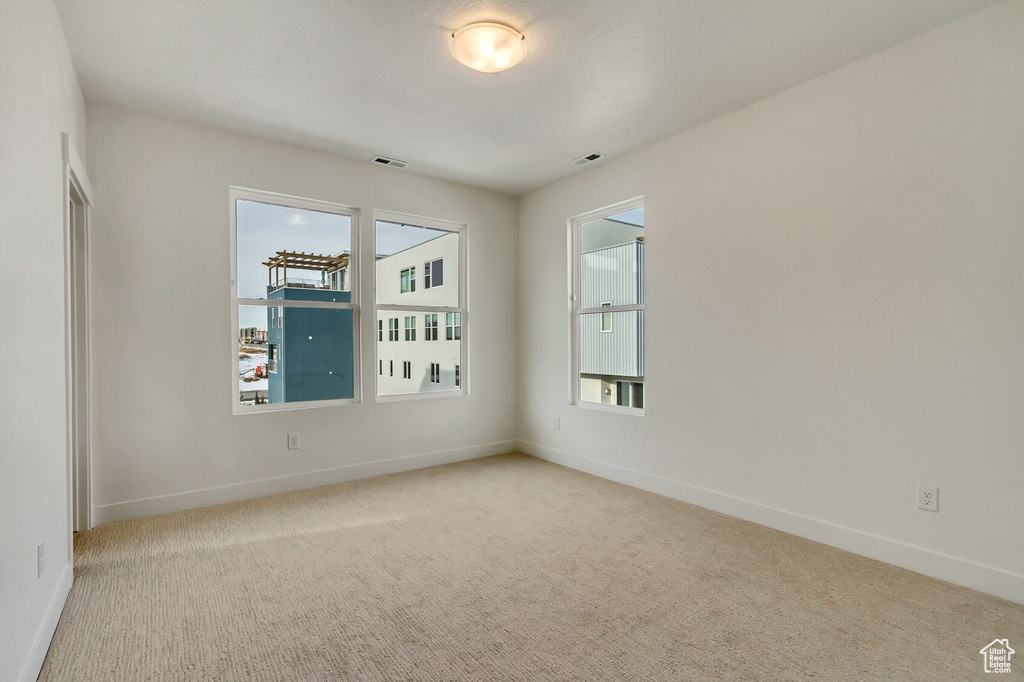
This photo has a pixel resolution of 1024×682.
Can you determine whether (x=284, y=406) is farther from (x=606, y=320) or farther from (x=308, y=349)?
(x=606, y=320)

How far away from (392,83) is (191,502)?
3.15 meters

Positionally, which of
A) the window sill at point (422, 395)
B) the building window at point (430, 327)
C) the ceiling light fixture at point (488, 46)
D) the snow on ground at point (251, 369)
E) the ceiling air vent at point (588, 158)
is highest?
the ceiling air vent at point (588, 158)

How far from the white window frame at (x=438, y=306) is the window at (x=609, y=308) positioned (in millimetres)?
1078

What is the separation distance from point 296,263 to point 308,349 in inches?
28.0

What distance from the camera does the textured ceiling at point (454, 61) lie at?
2.41 metres

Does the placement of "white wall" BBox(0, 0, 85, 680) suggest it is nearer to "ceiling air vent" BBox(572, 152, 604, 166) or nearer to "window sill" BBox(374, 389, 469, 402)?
"window sill" BBox(374, 389, 469, 402)

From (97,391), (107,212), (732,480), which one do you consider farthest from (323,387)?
(732,480)

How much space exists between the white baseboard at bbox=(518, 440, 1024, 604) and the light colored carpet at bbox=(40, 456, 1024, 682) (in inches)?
3.2

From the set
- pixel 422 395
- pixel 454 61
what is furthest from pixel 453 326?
pixel 454 61

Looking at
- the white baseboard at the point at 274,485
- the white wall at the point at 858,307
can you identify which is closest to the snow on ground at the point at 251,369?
the white baseboard at the point at 274,485

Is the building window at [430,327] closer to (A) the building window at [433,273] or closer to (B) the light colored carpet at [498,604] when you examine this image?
(A) the building window at [433,273]

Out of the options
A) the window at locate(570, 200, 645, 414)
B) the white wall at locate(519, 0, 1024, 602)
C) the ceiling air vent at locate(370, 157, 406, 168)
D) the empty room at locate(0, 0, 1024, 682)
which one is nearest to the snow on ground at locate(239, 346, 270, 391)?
the empty room at locate(0, 0, 1024, 682)

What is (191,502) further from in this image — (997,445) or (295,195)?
(997,445)

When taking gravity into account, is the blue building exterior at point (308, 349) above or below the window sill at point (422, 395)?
above
